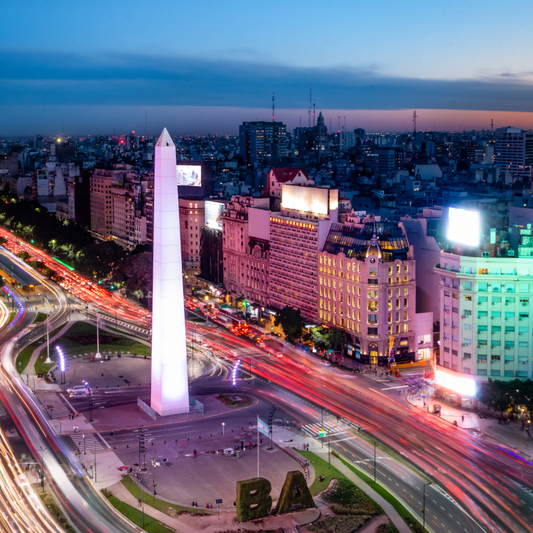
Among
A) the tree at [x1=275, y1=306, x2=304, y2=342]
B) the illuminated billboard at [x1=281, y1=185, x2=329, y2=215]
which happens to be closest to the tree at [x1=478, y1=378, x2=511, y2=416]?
the tree at [x1=275, y1=306, x2=304, y2=342]

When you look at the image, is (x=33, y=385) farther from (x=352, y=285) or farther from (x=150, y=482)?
(x=352, y=285)

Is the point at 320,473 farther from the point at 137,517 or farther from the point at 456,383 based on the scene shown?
the point at 456,383

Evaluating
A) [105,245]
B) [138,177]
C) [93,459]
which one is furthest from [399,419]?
[138,177]

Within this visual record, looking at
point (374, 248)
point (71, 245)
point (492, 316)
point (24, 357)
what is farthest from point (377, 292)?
point (71, 245)

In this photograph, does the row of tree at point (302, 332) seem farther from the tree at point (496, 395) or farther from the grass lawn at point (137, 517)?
the grass lawn at point (137, 517)

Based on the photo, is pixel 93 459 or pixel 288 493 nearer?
pixel 288 493
